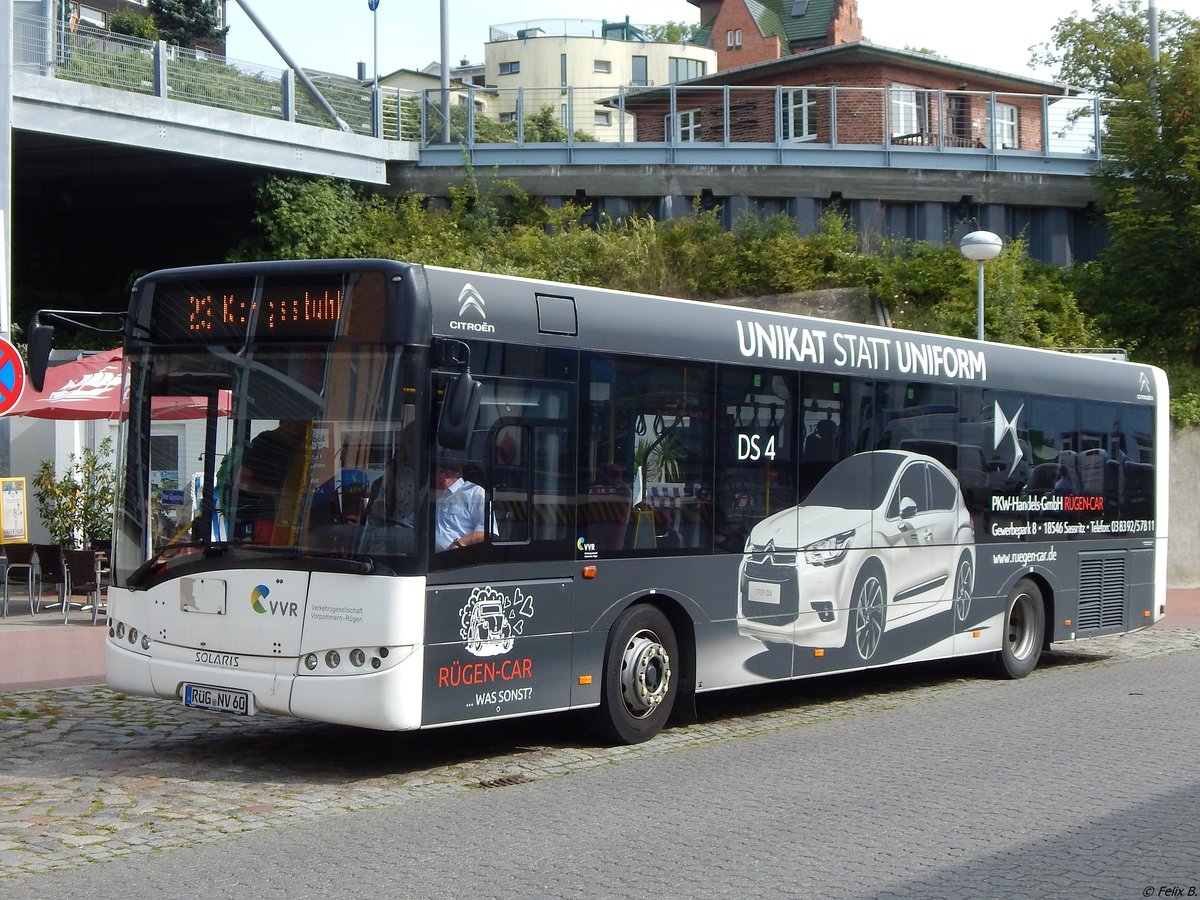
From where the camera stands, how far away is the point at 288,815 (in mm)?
7754

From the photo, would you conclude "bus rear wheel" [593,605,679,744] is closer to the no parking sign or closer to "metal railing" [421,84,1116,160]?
the no parking sign

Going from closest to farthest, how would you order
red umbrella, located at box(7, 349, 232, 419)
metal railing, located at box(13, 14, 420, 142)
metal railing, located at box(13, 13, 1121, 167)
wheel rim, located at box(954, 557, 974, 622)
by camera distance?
wheel rim, located at box(954, 557, 974, 622), red umbrella, located at box(7, 349, 232, 419), metal railing, located at box(13, 14, 420, 142), metal railing, located at box(13, 13, 1121, 167)

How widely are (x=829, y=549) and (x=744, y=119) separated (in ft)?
72.6

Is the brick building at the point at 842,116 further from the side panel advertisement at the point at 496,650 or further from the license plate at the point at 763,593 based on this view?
the side panel advertisement at the point at 496,650

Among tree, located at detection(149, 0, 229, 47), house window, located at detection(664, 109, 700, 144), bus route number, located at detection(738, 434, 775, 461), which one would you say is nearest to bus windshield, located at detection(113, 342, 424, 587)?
bus route number, located at detection(738, 434, 775, 461)

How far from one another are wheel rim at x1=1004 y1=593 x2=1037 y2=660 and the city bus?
91.2 inches

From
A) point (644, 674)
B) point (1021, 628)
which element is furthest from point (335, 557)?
point (1021, 628)

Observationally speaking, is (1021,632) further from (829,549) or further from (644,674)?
(644,674)

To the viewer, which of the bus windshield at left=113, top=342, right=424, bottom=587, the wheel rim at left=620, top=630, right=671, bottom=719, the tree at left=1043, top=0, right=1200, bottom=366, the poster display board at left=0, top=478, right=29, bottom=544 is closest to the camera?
the bus windshield at left=113, top=342, right=424, bottom=587

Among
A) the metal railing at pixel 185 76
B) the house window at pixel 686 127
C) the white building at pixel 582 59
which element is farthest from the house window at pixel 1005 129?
the white building at pixel 582 59

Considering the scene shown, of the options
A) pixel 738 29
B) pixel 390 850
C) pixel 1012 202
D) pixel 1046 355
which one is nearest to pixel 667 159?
pixel 1012 202

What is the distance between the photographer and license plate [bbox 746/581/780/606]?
425 inches

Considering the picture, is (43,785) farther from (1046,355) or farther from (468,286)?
(1046,355)

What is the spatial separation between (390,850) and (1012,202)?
28.7 meters
